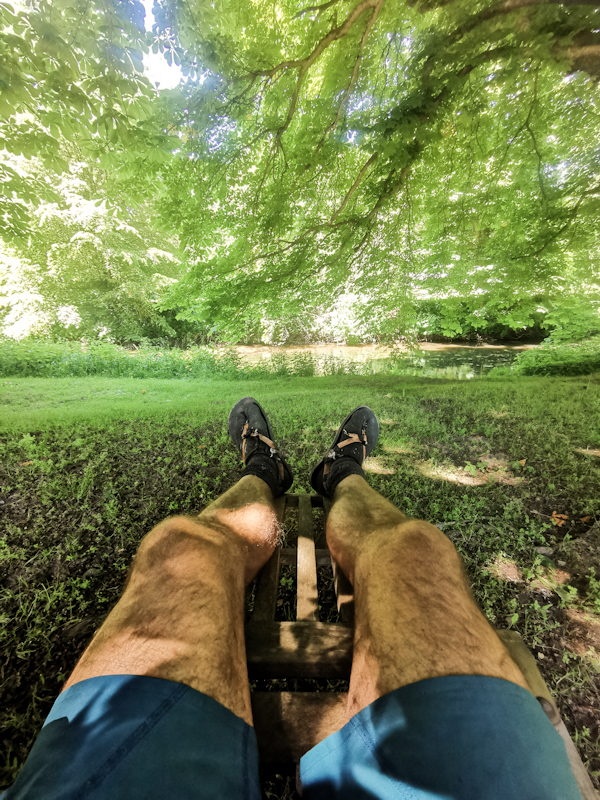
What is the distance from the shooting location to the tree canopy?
1.92 meters

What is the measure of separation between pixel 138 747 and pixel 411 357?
570cm

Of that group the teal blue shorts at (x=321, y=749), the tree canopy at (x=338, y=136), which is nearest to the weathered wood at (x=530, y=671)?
the teal blue shorts at (x=321, y=749)

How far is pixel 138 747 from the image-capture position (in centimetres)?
57

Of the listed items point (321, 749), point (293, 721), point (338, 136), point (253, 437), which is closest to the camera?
point (321, 749)

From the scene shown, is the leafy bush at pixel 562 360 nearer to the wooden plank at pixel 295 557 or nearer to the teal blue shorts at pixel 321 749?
the wooden plank at pixel 295 557

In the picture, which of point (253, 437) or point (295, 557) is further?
point (253, 437)

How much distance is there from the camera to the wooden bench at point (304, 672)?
2.58 feet

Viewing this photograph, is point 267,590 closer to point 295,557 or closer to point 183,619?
point 295,557

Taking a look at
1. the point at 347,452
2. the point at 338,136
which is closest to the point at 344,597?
the point at 347,452

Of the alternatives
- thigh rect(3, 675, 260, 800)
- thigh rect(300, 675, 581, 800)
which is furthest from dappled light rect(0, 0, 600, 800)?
thigh rect(300, 675, 581, 800)

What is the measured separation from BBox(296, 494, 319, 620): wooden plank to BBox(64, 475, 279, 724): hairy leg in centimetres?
26

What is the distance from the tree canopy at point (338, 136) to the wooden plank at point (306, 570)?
243 centimetres

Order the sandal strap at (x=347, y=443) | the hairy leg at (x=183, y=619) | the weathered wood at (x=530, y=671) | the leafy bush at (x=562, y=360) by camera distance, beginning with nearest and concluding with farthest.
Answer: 1. the hairy leg at (x=183, y=619)
2. the weathered wood at (x=530, y=671)
3. the sandal strap at (x=347, y=443)
4. the leafy bush at (x=562, y=360)

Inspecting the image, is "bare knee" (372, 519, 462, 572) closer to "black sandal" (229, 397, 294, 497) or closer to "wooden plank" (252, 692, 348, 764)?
"wooden plank" (252, 692, 348, 764)
